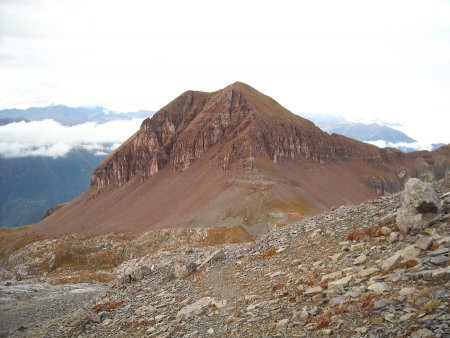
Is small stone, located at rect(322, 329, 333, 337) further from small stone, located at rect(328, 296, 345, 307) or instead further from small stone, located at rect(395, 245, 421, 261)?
small stone, located at rect(395, 245, 421, 261)

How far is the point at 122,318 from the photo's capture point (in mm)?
29016

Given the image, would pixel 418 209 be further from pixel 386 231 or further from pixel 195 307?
pixel 195 307

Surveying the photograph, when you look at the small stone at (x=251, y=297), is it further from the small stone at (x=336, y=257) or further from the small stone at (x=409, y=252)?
the small stone at (x=409, y=252)

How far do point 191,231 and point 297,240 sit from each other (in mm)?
122167

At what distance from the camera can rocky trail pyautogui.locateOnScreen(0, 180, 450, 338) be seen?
15695 mm

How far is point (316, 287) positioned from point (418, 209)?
25.8 feet

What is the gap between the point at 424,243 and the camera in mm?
19312

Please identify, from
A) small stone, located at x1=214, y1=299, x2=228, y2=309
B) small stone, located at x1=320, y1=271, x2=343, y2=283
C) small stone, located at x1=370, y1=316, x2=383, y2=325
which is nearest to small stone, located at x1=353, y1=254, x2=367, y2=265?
small stone, located at x1=320, y1=271, x2=343, y2=283

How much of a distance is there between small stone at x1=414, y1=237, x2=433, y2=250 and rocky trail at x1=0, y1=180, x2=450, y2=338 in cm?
5

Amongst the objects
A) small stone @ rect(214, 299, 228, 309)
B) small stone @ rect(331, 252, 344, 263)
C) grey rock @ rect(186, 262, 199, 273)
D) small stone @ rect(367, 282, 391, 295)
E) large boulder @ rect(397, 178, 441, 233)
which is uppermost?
large boulder @ rect(397, 178, 441, 233)

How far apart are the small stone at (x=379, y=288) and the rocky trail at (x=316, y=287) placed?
0.15ft

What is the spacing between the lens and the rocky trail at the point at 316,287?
15.7 m

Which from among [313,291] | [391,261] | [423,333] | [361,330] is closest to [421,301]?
[423,333]

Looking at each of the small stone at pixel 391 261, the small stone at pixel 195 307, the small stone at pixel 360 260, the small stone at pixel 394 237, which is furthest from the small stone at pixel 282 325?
the small stone at pixel 394 237
